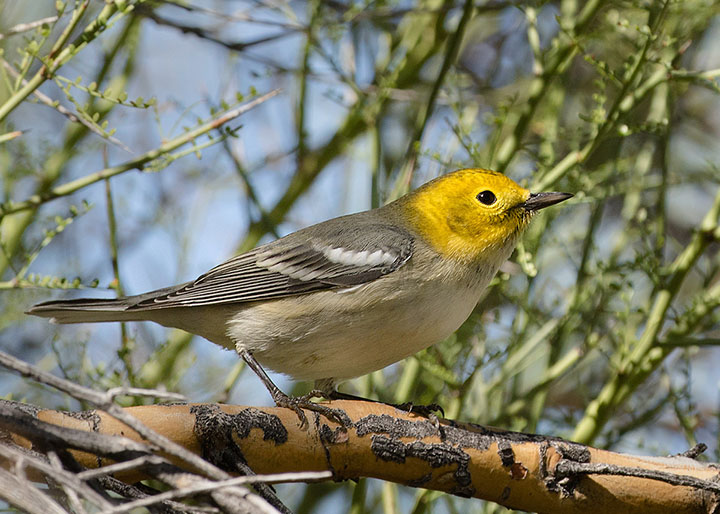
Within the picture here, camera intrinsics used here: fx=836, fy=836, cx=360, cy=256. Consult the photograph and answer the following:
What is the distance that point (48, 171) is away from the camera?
3.96m

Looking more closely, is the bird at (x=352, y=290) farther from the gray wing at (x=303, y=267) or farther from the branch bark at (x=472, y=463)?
the branch bark at (x=472, y=463)

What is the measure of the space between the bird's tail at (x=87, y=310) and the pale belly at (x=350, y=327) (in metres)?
0.45

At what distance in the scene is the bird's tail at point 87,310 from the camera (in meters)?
3.15

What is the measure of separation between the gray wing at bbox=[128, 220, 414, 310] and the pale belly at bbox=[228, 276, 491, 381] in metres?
0.07

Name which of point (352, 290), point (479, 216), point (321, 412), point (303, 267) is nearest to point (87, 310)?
point (303, 267)

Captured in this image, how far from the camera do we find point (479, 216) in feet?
11.0

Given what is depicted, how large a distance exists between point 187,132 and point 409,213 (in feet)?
3.67

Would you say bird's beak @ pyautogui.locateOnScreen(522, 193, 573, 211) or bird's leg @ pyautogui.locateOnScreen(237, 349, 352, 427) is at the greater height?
bird's beak @ pyautogui.locateOnScreen(522, 193, 573, 211)

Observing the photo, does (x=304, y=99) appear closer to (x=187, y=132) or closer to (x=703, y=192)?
(x=187, y=132)

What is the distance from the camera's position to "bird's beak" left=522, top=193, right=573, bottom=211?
318cm

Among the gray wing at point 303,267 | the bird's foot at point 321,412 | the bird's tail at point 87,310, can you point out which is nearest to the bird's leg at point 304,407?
the bird's foot at point 321,412

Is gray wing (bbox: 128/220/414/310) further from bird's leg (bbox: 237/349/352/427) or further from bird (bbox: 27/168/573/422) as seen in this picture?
bird's leg (bbox: 237/349/352/427)

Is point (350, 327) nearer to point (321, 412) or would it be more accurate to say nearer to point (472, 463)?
point (321, 412)

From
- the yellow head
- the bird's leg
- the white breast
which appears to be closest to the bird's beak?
the yellow head
